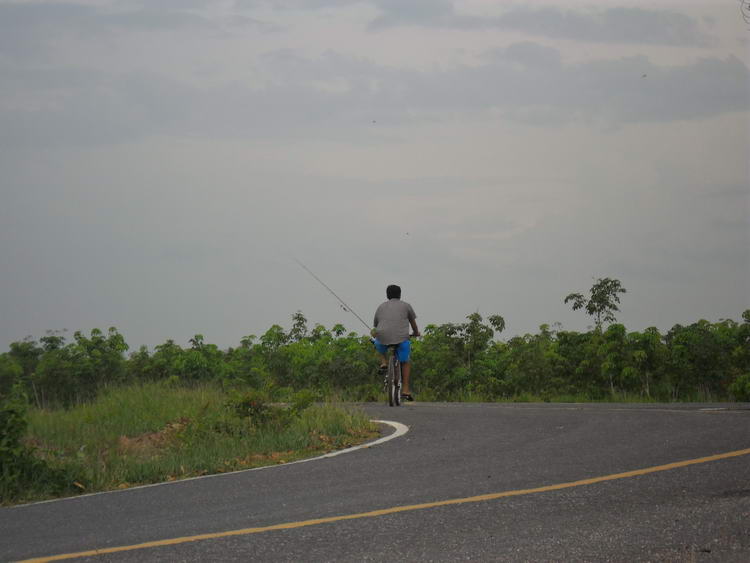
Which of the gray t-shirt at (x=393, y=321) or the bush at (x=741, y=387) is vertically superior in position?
the gray t-shirt at (x=393, y=321)

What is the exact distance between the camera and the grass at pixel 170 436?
11.6m

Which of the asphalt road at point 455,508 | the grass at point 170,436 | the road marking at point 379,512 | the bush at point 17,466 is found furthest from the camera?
the grass at point 170,436

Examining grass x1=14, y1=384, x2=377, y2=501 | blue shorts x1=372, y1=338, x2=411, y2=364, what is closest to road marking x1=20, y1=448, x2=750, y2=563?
grass x1=14, y1=384, x2=377, y2=501

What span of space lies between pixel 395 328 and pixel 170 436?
4772 millimetres

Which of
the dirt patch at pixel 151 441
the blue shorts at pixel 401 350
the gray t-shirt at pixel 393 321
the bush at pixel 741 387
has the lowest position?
the dirt patch at pixel 151 441

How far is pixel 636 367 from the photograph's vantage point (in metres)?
22.5

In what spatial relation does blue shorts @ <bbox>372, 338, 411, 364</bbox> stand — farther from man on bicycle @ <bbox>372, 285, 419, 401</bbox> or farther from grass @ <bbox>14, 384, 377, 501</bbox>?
grass @ <bbox>14, 384, 377, 501</bbox>

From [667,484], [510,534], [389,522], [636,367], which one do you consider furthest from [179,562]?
[636,367]

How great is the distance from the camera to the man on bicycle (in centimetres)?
1819

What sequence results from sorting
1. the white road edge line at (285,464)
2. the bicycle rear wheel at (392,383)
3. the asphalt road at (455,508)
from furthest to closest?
the bicycle rear wheel at (392,383) < the white road edge line at (285,464) < the asphalt road at (455,508)

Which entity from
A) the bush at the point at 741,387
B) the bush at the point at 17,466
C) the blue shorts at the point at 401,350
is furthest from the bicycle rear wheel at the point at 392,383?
the bush at the point at 17,466

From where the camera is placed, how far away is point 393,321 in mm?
18281

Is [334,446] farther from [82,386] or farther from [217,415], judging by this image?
[82,386]

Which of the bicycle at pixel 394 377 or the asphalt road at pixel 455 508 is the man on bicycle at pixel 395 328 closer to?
the bicycle at pixel 394 377
